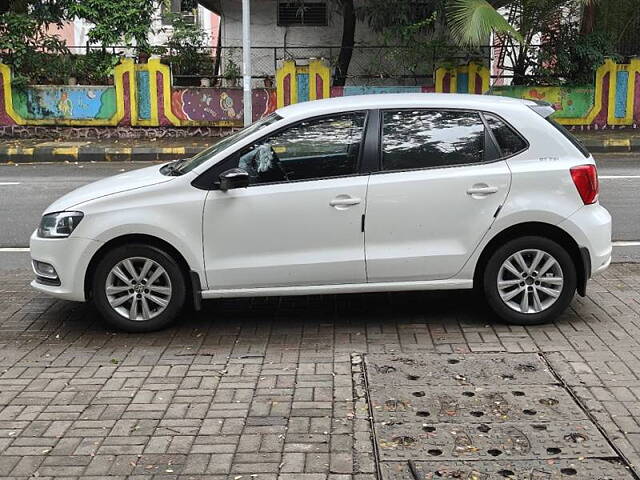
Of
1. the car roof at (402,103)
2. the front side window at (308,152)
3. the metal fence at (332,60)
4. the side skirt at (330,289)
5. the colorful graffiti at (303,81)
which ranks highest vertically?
the metal fence at (332,60)

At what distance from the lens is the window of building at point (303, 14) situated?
20719mm

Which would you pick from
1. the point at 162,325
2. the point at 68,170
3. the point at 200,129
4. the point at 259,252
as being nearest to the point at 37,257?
the point at 162,325

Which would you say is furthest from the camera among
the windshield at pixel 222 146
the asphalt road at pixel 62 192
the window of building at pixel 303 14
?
the window of building at pixel 303 14

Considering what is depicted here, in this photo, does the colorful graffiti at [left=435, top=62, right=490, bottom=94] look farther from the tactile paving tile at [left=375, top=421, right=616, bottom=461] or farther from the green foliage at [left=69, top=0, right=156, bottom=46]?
the tactile paving tile at [left=375, top=421, right=616, bottom=461]

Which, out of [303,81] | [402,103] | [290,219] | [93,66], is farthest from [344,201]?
[93,66]

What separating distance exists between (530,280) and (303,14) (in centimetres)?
1638

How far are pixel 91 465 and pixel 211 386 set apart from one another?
1.06m

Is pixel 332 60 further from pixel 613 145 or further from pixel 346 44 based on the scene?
pixel 613 145

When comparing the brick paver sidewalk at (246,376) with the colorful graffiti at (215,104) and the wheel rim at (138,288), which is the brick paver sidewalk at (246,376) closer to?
the wheel rim at (138,288)

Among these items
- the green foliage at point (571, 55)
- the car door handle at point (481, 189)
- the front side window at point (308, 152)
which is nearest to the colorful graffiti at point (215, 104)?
the green foliage at point (571, 55)

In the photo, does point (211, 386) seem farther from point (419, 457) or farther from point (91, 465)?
point (419, 457)

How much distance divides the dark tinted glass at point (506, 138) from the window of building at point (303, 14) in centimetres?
1584

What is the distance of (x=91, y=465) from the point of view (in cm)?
376

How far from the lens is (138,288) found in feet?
18.4
